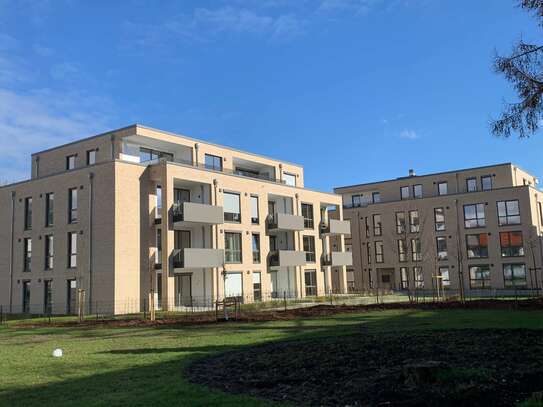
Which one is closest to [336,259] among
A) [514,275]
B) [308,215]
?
[308,215]

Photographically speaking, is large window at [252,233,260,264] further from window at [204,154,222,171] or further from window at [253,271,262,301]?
window at [204,154,222,171]

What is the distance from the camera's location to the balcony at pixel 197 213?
34688 millimetres

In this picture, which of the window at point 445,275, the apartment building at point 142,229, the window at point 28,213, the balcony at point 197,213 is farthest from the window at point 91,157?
the window at point 445,275

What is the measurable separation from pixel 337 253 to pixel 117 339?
1359 inches

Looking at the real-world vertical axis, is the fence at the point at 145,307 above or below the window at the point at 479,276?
below

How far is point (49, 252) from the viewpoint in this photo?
36.2 meters

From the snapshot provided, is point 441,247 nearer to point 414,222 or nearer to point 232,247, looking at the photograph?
point 414,222

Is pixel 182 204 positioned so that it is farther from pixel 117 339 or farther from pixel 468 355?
pixel 468 355

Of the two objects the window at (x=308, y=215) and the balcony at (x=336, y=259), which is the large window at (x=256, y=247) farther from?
the balcony at (x=336, y=259)

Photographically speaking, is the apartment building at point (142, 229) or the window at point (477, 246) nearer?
the apartment building at point (142, 229)

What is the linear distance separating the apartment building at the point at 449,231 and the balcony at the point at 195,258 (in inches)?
712

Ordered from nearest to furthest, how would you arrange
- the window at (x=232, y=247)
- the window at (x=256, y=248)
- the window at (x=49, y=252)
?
1. the window at (x=49, y=252)
2. the window at (x=232, y=247)
3. the window at (x=256, y=248)

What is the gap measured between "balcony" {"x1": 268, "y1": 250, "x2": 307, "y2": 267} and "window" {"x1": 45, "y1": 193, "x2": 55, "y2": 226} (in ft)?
53.6

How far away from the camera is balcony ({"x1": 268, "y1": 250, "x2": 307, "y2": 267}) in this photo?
42.6m
